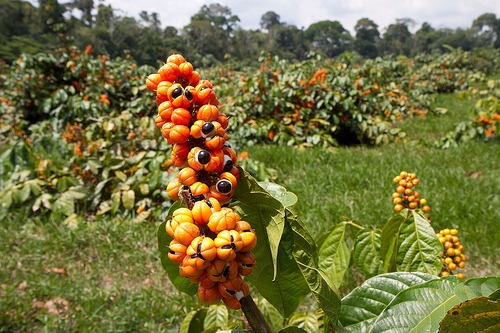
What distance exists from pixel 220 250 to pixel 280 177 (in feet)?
12.5

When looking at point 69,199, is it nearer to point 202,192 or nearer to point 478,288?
point 202,192

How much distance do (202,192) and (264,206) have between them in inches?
4.8

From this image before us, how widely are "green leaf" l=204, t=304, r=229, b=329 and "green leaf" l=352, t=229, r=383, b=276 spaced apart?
432mm

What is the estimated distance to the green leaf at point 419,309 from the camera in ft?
1.95

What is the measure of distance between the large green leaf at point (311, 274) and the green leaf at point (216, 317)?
0.59 m

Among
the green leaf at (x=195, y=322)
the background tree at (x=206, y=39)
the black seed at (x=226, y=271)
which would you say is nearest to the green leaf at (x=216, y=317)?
the green leaf at (x=195, y=322)

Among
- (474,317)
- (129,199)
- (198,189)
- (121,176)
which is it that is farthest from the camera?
(121,176)

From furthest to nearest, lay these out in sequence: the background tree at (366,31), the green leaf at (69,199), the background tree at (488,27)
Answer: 1. the background tree at (366,31)
2. the background tree at (488,27)
3. the green leaf at (69,199)

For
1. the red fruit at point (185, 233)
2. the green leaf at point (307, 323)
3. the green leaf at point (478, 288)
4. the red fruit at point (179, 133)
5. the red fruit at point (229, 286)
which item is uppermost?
the red fruit at point (179, 133)

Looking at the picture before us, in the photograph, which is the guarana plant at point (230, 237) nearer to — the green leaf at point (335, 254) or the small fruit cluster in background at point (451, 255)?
the green leaf at point (335, 254)

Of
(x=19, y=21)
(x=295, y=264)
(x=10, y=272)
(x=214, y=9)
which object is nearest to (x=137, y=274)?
(x=10, y=272)

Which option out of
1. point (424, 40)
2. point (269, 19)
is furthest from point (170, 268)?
point (269, 19)

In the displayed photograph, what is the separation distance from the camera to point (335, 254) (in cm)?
120

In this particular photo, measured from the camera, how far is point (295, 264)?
721 mm
